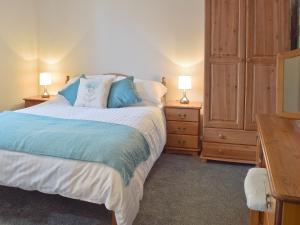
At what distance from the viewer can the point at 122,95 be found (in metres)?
3.64

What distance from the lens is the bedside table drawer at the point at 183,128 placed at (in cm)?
380

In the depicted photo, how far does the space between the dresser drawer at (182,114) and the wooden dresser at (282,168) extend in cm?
161

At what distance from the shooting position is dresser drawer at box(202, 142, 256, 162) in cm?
348

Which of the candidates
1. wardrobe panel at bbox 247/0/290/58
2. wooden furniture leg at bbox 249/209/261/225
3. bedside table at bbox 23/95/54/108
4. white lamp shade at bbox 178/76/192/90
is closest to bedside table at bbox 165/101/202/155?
white lamp shade at bbox 178/76/192/90

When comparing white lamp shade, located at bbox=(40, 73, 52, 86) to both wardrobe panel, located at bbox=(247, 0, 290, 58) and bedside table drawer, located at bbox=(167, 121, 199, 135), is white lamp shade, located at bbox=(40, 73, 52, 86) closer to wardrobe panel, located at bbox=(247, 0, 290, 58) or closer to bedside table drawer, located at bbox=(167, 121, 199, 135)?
bedside table drawer, located at bbox=(167, 121, 199, 135)

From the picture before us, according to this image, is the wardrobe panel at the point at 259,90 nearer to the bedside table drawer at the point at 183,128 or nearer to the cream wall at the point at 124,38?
the bedside table drawer at the point at 183,128

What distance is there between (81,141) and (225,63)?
1948mm

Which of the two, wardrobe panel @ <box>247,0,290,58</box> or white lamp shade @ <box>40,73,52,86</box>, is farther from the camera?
white lamp shade @ <box>40,73,52,86</box>

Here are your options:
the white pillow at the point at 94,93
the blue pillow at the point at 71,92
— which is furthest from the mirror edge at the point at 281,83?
the blue pillow at the point at 71,92

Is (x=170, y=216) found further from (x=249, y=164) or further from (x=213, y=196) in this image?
(x=249, y=164)

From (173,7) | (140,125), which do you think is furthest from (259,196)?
(173,7)

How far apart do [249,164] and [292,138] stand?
1923 mm

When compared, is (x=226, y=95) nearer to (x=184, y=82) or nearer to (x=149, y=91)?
(x=184, y=82)

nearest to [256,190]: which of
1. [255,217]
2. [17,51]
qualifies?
[255,217]
